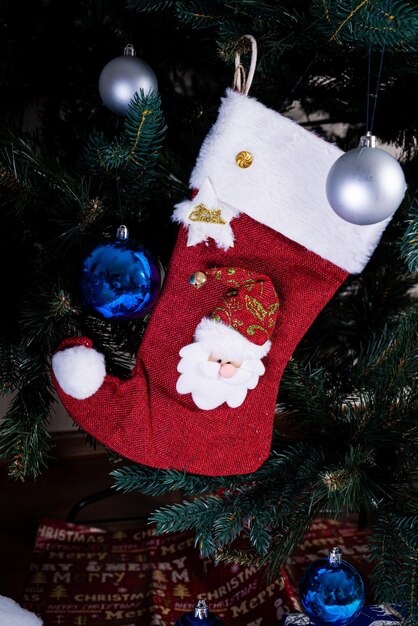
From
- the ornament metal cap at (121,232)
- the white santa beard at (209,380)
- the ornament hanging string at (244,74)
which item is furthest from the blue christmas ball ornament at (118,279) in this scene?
the ornament hanging string at (244,74)

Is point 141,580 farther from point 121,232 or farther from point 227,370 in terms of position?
point 121,232

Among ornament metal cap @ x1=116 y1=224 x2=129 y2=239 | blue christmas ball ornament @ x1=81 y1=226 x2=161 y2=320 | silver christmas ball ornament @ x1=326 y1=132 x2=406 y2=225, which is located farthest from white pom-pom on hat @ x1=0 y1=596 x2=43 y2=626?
silver christmas ball ornament @ x1=326 y1=132 x2=406 y2=225

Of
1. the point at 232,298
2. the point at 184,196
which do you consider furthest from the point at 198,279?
the point at 184,196

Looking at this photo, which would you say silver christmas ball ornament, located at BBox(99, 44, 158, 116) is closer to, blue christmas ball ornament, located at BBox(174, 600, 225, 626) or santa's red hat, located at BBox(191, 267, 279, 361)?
santa's red hat, located at BBox(191, 267, 279, 361)

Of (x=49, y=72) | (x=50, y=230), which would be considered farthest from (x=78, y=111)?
(x=50, y=230)

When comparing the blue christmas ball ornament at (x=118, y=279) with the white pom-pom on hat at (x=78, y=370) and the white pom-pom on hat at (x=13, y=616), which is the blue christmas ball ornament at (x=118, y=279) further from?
the white pom-pom on hat at (x=13, y=616)
